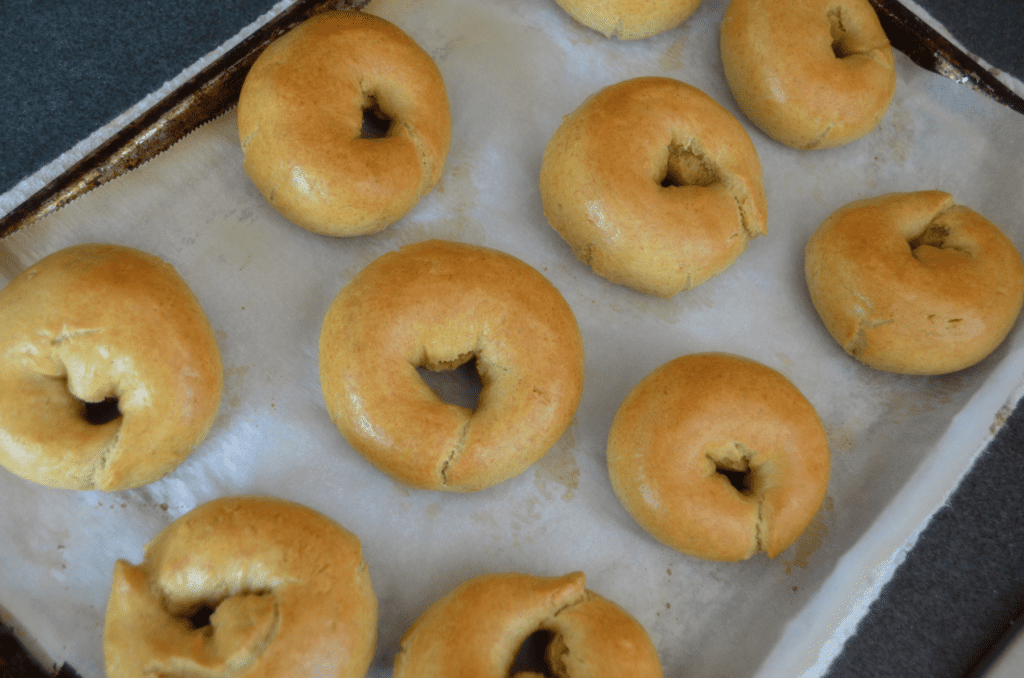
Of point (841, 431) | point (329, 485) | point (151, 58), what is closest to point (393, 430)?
point (329, 485)

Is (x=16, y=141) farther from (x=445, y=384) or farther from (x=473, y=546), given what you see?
(x=473, y=546)

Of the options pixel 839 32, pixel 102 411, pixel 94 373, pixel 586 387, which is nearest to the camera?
pixel 94 373

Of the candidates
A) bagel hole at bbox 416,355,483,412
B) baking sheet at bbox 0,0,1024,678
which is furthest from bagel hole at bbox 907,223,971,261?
bagel hole at bbox 416,355,483,412

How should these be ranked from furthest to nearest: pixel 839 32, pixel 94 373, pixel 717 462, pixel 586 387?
pixel 839 32, pixel 586 387, pixel 717 462, pixel 94 373

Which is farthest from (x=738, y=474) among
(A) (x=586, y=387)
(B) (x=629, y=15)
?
(B) (x=629, y=15)

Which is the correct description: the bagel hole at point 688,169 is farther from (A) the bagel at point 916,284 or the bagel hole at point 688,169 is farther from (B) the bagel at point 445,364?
→ (B) the bagel at point 445,364

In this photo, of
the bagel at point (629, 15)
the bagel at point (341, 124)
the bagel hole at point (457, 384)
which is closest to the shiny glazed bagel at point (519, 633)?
the bagel hole at point (457, 384)

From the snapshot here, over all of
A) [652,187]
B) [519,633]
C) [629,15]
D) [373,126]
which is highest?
[629,15]

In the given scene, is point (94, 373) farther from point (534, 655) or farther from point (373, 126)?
point (534, 655)
